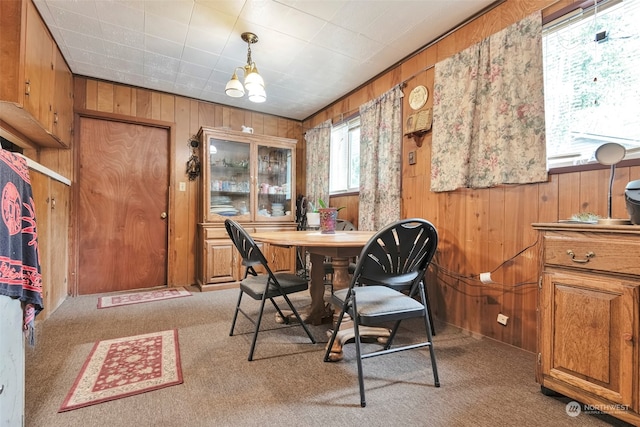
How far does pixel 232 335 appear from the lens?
6.81 ft

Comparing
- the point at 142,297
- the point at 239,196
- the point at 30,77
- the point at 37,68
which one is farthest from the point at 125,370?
the point at 239,196

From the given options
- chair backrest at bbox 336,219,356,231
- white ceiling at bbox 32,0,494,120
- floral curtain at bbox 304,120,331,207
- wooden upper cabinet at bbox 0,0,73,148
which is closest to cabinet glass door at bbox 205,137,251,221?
white ceiling at bbox 32,0,494,120

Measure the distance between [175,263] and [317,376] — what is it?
2745 mm

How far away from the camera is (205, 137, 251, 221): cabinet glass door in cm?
357

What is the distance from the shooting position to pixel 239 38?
2.49m

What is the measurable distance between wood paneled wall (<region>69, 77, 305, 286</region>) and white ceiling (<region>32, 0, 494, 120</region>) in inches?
6.3

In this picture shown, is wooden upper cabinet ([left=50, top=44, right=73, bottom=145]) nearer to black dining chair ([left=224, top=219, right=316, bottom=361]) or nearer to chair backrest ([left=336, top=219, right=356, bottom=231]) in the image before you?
black dining chair ([left=224, top=219, right=316, bottom=361])

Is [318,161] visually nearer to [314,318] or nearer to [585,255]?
[314,318]

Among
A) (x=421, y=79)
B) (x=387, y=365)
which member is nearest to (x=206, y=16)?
(x=421, y=79)

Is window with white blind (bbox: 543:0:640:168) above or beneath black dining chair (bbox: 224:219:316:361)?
above

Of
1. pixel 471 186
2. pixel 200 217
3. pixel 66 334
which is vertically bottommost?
pixel 66 334

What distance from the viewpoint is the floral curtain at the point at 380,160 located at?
2.84 meters

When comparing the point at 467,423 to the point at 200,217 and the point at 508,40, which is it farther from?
the point at 200,217

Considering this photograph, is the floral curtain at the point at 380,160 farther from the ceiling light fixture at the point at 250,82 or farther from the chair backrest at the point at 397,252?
the chair backrest at the point at 397,252
